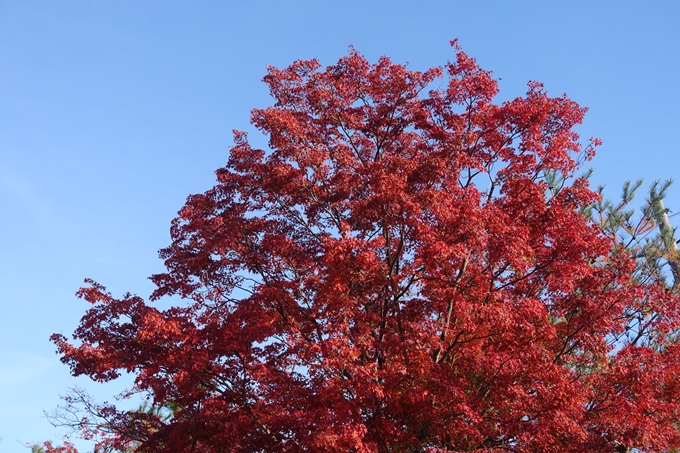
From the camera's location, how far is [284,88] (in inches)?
554

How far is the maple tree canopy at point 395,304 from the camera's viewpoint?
10.2m

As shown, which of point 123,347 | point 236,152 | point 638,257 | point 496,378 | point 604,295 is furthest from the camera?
point 638,257

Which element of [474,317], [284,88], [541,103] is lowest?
[474,317]

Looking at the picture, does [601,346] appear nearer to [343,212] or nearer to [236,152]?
[343,212]

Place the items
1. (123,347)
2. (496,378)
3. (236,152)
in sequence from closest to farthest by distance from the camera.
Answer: (496,378) → (123,347) → (236,152)

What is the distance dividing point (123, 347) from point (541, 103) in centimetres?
910

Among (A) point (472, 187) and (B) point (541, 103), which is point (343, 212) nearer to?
(A) point (472, 187)

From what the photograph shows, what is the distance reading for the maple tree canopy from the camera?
10.2m

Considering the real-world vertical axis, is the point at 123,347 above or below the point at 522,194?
→ below

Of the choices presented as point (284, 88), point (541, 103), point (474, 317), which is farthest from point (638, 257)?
point (284, 88)

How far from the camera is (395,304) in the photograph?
443 inches

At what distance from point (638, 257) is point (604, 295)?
560 centimetres

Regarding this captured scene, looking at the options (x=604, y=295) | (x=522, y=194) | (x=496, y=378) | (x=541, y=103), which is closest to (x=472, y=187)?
(x=522, y=194)

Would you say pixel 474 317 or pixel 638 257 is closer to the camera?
pixel 474 317
